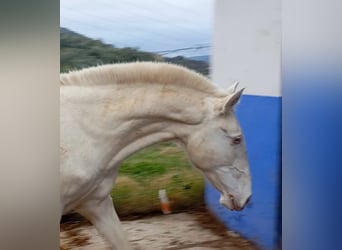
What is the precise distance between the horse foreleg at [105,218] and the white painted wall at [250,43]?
0.45 metres

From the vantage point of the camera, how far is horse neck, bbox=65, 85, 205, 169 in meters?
1.27

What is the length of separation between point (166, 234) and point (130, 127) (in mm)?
292

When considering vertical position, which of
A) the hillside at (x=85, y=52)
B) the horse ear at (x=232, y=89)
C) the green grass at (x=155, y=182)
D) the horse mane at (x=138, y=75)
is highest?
the hillside at (x=85, y=52)

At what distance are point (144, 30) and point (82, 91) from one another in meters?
0.22

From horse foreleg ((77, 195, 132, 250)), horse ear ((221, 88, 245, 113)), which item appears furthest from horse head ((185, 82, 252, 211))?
horse foreleg ((77, 195, 132, 250))

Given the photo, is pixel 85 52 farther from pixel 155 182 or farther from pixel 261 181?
pixel 261 181

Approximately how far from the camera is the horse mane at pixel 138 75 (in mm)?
1267

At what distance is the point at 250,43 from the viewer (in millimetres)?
1336

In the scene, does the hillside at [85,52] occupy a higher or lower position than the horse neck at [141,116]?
higher

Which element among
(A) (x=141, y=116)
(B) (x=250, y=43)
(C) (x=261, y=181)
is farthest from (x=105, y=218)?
(B) (x=250, y=43)

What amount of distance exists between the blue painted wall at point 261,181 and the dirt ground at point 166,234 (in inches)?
1.2

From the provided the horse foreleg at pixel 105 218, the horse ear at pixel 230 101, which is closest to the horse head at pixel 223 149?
the horse ear at pixel 230 101

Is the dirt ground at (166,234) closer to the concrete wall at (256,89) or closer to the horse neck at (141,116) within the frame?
the concrete wall at (256,89)

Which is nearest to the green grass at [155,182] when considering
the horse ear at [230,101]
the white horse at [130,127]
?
the white horse at [130,127]
